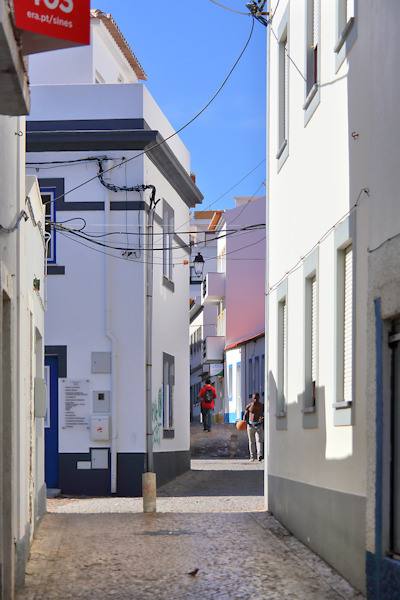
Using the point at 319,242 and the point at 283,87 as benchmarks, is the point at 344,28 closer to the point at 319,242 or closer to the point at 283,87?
the point at 319,242

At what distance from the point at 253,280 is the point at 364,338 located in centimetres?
3708

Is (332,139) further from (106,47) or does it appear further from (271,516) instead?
(106,47)

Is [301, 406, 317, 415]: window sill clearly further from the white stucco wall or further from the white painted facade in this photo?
the white painted facade

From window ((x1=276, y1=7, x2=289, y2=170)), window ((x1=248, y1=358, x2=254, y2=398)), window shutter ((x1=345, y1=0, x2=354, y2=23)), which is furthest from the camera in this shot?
window ((x1=248, y1=358, x2=254, y2=398))

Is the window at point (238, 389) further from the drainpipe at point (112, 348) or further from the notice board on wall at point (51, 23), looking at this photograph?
the notice board on wall at point (51, 23)

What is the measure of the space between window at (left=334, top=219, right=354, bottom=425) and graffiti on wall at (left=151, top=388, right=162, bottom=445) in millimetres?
11030

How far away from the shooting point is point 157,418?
2186 cm

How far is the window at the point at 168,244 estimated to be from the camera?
23.2 metres

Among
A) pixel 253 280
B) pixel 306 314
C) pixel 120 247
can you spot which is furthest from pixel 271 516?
pixel 253 280

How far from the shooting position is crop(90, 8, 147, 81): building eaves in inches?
1051

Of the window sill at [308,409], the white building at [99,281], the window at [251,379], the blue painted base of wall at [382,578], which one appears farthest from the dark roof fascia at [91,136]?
the window at [251,379]

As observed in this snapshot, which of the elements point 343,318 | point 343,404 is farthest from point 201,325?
point 343,404

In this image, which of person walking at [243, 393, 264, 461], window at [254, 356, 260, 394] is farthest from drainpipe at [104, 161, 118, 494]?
window at [254, 356, 260, 394]

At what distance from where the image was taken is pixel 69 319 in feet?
68.0
